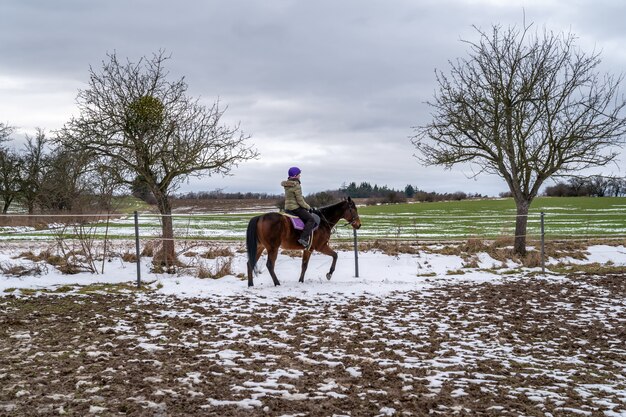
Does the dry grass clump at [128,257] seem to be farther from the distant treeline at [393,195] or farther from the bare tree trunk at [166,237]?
the distant treeline at [393,195]

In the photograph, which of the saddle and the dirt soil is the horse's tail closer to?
the saddle

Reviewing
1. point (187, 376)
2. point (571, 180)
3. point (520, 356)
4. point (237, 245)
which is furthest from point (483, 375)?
point (571, 180)

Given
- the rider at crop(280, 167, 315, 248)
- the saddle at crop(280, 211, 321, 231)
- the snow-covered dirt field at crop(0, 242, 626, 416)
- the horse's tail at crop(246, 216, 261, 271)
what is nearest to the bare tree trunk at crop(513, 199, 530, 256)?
the snow-covered dirt field at crop(0, 242, 626, 416)

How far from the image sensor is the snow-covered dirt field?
4.25 metres

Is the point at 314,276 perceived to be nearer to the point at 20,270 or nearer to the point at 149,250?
the point at 149,250

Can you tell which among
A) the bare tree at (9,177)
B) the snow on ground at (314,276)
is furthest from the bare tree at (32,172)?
the snow on ground at (314,276)

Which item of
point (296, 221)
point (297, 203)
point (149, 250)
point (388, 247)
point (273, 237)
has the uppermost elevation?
point (297, 203)

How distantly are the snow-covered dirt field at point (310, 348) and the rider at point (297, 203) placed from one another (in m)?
1.16

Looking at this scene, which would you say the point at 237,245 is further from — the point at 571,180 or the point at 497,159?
the point at 571,180

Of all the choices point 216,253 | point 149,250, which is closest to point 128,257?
point 149,250

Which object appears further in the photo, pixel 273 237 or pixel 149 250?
pixel 149 250

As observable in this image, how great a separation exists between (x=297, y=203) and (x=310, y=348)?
16.7 ft

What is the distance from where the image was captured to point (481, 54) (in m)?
16.1

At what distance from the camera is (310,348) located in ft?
19.8
